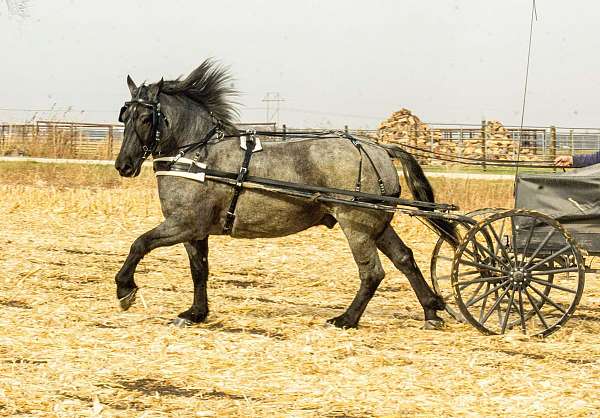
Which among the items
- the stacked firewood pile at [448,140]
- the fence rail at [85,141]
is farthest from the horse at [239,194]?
the stacked firewood pile at [448,140]

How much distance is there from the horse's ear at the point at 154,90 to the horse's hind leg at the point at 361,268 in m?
2.13

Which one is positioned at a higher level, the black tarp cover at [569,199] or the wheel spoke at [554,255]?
the black tarp cover at [569,199]

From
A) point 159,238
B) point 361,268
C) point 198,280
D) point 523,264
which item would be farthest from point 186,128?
point 523,264

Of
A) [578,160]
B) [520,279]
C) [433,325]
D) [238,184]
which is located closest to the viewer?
[520,279]

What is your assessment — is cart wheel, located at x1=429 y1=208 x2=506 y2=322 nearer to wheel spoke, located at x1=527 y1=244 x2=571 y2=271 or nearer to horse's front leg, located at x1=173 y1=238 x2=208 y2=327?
wheel spoke, located at x1=527 y1=244 x2=571 y2=271

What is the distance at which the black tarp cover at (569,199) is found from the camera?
8.16 meters

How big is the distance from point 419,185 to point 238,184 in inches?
76.6

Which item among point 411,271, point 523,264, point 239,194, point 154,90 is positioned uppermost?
point 154,90

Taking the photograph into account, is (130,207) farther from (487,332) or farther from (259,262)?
(487,332)

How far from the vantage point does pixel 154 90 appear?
8750 mm

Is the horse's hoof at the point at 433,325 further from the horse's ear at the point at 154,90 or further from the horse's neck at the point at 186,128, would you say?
the horse's ear at the point at 154,90

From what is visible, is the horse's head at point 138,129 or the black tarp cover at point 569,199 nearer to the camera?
the black tarp cover at point 569,199

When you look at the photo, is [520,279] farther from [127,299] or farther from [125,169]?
[125,169]

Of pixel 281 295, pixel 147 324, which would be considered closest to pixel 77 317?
pixel 147 324
